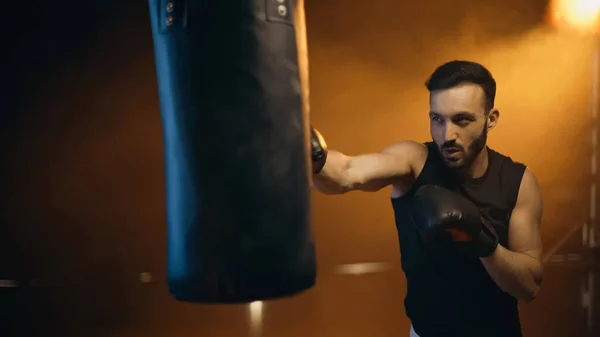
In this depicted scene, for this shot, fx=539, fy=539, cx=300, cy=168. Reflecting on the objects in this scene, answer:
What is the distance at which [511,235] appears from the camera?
169cm

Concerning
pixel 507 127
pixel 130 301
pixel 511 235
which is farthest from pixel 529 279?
pixel 130 301

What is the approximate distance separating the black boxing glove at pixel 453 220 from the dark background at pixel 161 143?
2.99ft

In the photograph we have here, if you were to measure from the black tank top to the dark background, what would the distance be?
724mm

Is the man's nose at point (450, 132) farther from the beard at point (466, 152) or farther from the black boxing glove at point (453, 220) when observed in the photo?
the black boxing glove at point (453, 220)

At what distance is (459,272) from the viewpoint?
1668mm

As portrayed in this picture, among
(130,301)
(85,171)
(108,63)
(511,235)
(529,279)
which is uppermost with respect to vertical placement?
(108,63)

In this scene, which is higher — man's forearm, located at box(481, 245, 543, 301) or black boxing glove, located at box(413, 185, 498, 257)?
black boxing glove, located at box(413, 185, 498, 257)

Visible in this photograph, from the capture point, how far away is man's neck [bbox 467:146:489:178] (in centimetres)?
172

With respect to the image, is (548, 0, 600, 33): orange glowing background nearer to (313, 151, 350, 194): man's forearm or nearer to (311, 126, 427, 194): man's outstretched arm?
(311, 126, 427, 194): man's outstretched arm

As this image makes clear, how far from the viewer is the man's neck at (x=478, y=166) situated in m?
1.72

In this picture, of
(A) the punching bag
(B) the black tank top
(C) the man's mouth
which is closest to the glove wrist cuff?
(B) the black tank top

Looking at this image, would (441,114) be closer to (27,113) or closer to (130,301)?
(130,301)

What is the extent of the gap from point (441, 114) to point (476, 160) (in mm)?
193

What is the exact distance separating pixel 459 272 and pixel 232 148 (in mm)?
1007
